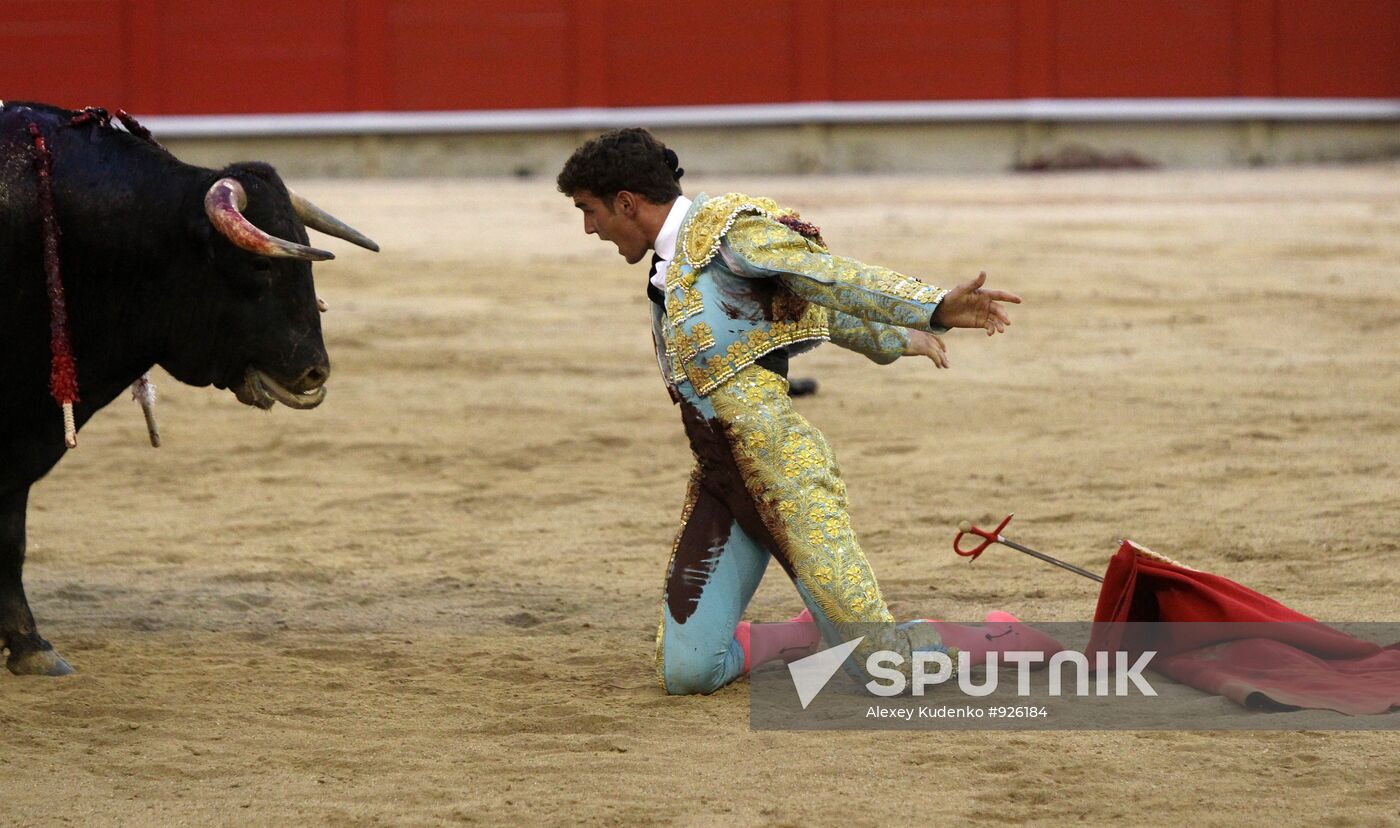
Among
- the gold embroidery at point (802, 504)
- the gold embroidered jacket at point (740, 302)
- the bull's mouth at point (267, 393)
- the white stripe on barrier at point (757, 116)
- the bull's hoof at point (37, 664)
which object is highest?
the white stripe on barrier at point (757, 116)

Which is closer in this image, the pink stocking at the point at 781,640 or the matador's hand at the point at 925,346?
the matador's hand at the point at 925,346

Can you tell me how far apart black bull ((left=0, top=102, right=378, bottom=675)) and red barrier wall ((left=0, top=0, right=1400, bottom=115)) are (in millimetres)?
10391

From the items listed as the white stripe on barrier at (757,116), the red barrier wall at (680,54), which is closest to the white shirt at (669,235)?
the white stripe on barrier at (757,116)

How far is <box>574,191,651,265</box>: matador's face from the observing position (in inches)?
122

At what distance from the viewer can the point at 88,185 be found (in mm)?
3240

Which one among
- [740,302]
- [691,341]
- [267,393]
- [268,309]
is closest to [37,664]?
[267,393]

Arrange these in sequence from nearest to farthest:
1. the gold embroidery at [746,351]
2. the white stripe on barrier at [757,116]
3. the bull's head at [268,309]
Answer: the gold embroidery at [746,351]
the bull's head at [268,309]
the white stripe on barrier at [757,116]

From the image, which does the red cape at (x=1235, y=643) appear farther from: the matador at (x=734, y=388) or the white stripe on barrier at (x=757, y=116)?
the white stripe on barrier at (x=757, y=116)

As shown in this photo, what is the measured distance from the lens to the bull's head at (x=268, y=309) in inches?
128

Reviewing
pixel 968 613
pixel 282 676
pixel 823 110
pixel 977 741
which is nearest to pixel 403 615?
pixel 282 676

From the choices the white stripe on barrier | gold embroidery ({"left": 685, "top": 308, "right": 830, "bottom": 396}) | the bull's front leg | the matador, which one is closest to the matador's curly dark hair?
the matador

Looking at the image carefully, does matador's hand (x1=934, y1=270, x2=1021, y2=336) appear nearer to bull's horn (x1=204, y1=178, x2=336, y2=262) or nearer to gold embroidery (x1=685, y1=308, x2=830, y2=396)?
gold embroidery (x1=685, y1=308, x2=830, y2=396)

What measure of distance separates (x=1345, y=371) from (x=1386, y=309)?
122 centimetres

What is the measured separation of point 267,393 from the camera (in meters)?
3.38
